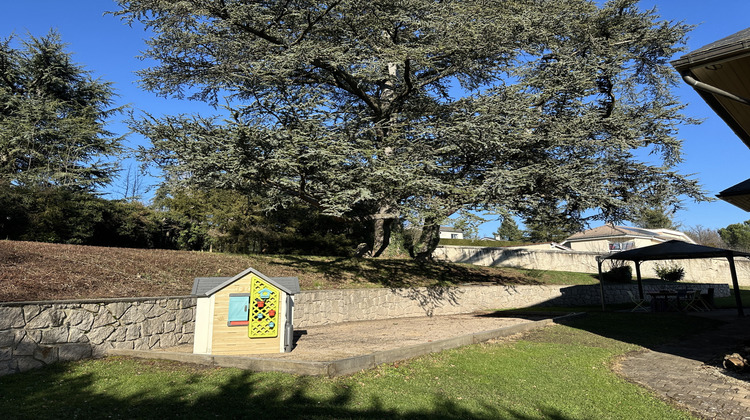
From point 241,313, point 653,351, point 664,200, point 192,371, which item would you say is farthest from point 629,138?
point 192,371

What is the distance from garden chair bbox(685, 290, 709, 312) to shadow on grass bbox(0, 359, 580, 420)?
15.9 meters

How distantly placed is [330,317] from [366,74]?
8251mm

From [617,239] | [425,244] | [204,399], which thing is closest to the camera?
[204,399]

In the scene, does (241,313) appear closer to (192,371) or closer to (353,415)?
(192,371)

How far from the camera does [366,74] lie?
1411cm

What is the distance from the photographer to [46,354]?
627cm

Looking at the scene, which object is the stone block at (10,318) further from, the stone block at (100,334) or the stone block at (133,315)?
the stone block at (133,315)

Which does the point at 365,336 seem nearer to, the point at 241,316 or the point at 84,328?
the point at 241,316

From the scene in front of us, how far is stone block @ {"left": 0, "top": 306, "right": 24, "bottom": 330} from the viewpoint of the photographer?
5898mm

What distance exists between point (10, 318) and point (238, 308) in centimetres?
319

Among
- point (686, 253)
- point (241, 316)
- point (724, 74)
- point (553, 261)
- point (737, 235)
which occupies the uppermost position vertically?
point (737, 235)

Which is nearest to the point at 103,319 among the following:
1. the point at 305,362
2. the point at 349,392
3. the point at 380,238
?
the point at 305,362

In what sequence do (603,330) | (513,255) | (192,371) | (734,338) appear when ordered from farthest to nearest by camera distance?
1. (513,255)
2. (603,330)
3. (734,338)
4. (192,371)

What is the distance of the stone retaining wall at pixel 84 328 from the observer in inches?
235
